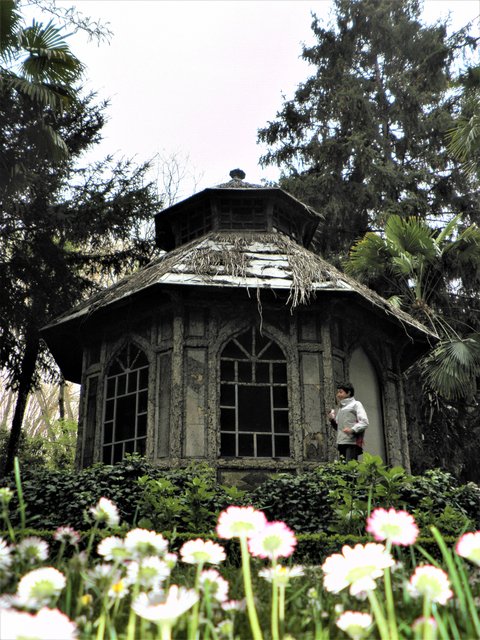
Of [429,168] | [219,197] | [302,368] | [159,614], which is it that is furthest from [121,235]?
[159,614]

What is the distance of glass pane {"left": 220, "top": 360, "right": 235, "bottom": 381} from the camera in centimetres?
1143

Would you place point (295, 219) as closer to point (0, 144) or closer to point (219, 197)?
point (219, 197)

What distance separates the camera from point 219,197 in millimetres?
14945

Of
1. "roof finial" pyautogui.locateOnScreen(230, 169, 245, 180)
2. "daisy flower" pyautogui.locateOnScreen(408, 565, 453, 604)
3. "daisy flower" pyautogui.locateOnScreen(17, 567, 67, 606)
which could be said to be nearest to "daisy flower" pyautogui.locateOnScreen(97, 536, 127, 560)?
"daisy flower" pyautogui.locateOnScreen(17, 567, 67, 606)

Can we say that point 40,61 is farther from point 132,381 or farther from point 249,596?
point 249,596

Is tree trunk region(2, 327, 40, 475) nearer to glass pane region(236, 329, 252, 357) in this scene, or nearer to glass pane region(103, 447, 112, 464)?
glass pane region(103, 447, 112, 464)

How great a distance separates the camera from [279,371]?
11.6m

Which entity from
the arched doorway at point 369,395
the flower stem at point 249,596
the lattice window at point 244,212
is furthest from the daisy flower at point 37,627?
the lattice window at point 244,212

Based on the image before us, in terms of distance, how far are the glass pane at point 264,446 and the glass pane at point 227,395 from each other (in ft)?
2.30

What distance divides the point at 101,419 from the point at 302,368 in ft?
12.0

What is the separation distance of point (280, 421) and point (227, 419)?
2.78ft

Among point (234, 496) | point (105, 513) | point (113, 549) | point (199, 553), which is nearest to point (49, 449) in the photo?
point (234, 496)

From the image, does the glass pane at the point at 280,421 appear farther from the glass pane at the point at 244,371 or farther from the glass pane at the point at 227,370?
the glass pane at the point at 227,370

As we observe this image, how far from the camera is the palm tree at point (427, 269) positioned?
16375mm
